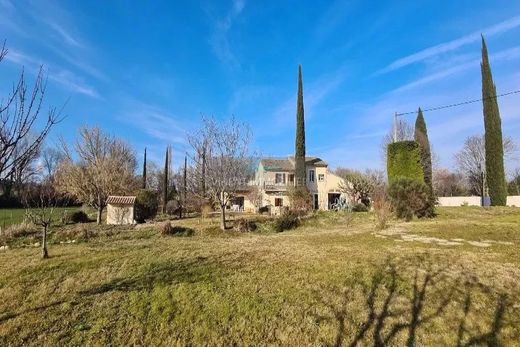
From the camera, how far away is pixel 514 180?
47.1 metres

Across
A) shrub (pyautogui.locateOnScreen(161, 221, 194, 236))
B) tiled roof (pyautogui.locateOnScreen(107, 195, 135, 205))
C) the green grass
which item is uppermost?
tiled roof (pyautogui.locateOnScreen(107, 195, 135, 205))

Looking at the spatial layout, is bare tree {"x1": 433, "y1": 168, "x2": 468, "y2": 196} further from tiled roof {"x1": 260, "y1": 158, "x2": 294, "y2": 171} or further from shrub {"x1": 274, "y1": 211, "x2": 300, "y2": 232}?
shrub {"x1": 274, "y1": 211, "x2": 300, "y2": 232}

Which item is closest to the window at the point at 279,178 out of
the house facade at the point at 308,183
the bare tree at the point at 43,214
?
the house facade at the point at 308,183

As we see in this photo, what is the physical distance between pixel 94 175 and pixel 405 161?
1981 centimetres

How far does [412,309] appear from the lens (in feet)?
16.0

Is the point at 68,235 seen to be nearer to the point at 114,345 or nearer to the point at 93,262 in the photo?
the point at 93,262

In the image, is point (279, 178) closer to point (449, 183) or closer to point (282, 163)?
point (282, 163)

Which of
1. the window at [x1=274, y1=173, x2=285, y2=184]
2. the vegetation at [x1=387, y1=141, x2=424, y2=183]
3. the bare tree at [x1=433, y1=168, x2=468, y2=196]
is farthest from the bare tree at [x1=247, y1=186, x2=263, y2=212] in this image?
the bare tree at [x1=433, y1=168, x2=468, y2=196]

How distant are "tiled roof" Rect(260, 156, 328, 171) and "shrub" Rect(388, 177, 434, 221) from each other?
2372cm

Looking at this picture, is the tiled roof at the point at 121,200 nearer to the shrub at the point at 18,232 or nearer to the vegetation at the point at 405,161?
the shrub at the point at 18,232

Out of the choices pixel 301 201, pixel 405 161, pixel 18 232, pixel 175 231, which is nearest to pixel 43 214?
pixel 175 231

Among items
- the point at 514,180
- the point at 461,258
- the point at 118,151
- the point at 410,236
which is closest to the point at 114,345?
the point at 461,258

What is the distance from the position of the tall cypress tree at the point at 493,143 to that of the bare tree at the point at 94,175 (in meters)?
28.6

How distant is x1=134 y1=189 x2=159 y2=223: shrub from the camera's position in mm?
20609
